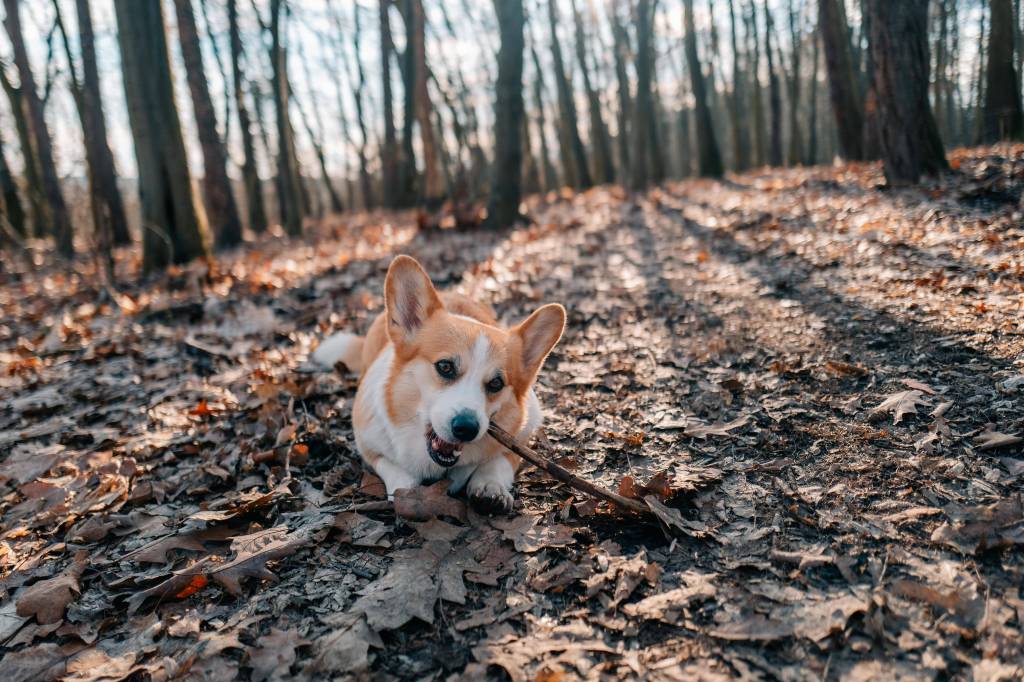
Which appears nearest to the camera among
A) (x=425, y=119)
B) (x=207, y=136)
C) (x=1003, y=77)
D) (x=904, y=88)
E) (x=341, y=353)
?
(x=341, y=353)

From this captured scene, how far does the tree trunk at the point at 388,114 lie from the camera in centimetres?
1756

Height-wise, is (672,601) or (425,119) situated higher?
(425,119)

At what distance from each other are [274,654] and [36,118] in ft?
61.1

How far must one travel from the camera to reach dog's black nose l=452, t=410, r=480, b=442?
2625 millimetres

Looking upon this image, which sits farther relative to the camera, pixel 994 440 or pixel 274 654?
pixel 994 440

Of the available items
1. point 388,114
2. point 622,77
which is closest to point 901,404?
point 388,114

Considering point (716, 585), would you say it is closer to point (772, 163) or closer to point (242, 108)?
point (242, 108)

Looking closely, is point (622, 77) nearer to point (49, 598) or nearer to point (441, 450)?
point (441, 450)

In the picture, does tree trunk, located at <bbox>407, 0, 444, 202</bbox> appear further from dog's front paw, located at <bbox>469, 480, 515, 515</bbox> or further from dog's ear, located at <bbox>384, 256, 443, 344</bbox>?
dog's front paw, located at <bbox>469, 480, 515, 515</bbox>

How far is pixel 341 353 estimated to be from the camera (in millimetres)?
4934

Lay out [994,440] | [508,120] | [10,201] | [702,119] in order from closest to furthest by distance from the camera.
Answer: [994,440] → [508,120] → [10,201] → [702,119]

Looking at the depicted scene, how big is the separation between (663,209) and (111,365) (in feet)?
34.1

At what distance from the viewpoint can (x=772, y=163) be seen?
22.8 m

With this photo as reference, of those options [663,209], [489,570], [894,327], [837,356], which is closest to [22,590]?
[489,570]
